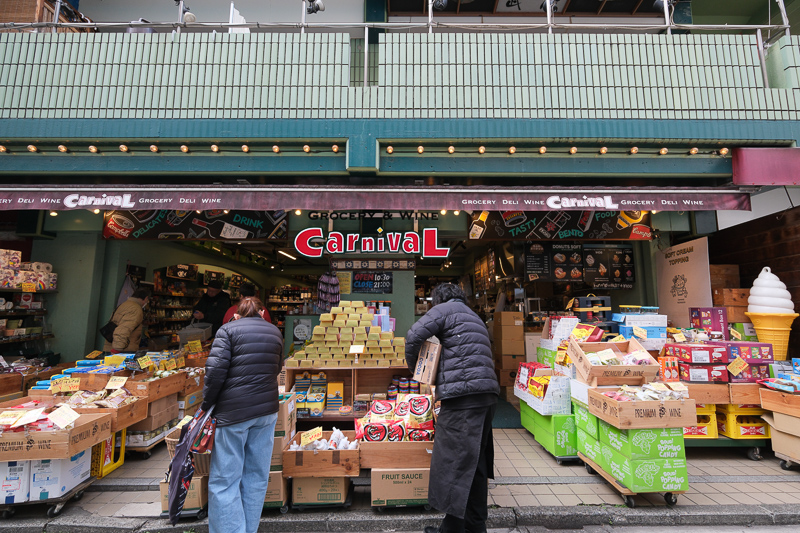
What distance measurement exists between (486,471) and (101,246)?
8.80 metres

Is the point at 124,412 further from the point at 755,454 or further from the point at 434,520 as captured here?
the point at 755,454

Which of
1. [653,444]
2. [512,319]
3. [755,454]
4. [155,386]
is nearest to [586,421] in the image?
[653,444]

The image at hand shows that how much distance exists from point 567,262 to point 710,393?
380cm

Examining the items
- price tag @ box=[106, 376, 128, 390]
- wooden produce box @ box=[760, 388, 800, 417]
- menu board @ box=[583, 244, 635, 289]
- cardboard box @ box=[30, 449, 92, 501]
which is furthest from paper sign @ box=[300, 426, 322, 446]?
menu board @ box=[583, 244, 635, 289]

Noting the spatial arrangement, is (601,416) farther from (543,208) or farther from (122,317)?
(122,317)

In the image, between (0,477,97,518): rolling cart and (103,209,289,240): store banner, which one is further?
(103,209,289,240): store banner

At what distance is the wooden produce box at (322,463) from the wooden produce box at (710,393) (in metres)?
4.80

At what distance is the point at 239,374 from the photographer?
3.24 meters

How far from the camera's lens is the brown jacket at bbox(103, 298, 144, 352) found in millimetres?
7020

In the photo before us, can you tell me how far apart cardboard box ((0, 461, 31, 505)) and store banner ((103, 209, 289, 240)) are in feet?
14.2

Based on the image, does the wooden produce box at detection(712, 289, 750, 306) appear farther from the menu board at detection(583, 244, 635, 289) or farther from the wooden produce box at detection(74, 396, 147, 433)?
the wooden produce box at detection(74, 396, 147, 433)

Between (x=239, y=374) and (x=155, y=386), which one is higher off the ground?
(x=239, y=374)

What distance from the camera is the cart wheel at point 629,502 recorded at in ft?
12.5

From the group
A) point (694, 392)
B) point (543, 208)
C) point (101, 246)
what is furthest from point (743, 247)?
point (101, 246)
